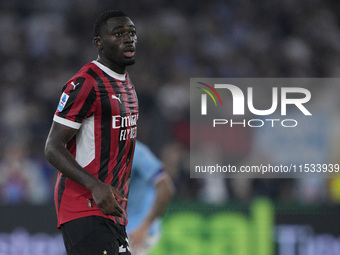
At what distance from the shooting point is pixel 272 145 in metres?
9.10

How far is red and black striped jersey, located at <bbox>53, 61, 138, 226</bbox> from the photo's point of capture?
348 cm

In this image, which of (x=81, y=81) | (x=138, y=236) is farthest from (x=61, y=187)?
(x=138, y=236)

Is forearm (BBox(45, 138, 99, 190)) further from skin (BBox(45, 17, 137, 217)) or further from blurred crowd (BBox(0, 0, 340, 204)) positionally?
blurred crowd (BBox(0, 0, 340, 204))

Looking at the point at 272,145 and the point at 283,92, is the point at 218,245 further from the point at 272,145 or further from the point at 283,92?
the point at 283,92

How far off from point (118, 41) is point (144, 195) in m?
2.54

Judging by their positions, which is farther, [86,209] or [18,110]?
[18,110]

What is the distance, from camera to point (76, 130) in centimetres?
348

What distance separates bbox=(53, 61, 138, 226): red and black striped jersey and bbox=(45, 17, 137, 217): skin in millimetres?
75

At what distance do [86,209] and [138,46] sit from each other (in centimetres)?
903

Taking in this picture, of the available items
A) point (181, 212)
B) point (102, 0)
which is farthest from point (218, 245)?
point (102, 0)

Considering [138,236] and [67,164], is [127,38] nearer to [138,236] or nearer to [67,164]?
[67,164]

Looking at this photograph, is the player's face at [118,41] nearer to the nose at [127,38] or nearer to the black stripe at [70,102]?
the nose at [127,38]

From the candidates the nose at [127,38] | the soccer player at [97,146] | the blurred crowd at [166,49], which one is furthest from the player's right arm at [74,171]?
the blurred crowd at [166,49]

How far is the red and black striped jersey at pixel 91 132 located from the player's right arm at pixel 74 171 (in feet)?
0.21
